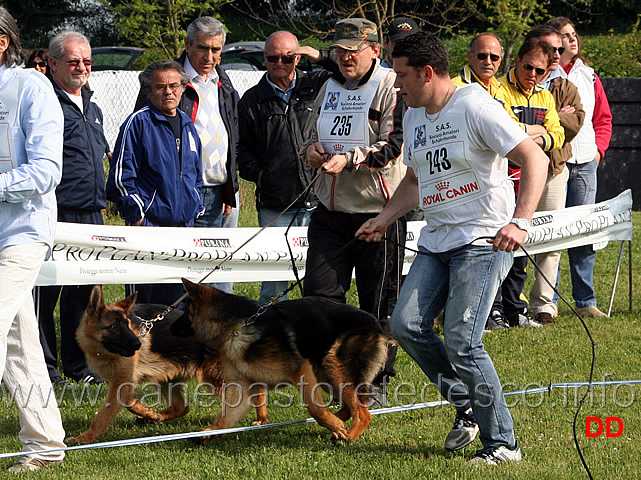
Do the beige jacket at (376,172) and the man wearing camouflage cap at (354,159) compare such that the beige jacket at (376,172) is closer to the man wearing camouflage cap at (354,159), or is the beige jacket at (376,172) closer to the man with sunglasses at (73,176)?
the man wearing camouflage cap at (354,159)

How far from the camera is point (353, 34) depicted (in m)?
5.41

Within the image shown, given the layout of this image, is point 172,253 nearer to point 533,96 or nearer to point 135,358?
point 135,358

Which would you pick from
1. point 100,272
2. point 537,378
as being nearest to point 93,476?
point 100,272

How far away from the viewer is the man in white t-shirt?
13.9 feet

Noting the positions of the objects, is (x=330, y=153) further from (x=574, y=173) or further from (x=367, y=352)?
(x=574, y=173)

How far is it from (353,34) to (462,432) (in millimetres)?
2511

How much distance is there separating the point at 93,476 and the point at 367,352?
5.53ft

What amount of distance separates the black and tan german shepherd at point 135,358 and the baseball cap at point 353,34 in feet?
6.75

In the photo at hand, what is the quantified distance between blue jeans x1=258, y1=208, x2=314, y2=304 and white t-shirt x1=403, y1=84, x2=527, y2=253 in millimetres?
2502

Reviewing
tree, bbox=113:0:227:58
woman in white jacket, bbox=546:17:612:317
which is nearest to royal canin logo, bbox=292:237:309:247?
woman in white jacket, bbox=546:17:612:317

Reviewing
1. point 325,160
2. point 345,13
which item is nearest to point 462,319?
point 325,160

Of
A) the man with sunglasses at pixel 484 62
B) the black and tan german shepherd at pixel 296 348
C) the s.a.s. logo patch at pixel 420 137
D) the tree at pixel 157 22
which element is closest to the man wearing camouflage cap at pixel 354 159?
the black and tan german shepherd at pixel 296 348

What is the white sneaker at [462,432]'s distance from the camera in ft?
15.4

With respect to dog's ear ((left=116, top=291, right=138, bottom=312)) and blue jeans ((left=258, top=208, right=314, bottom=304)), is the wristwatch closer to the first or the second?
dog's ear ((left=116, top=291, right=138, bottom=312))
